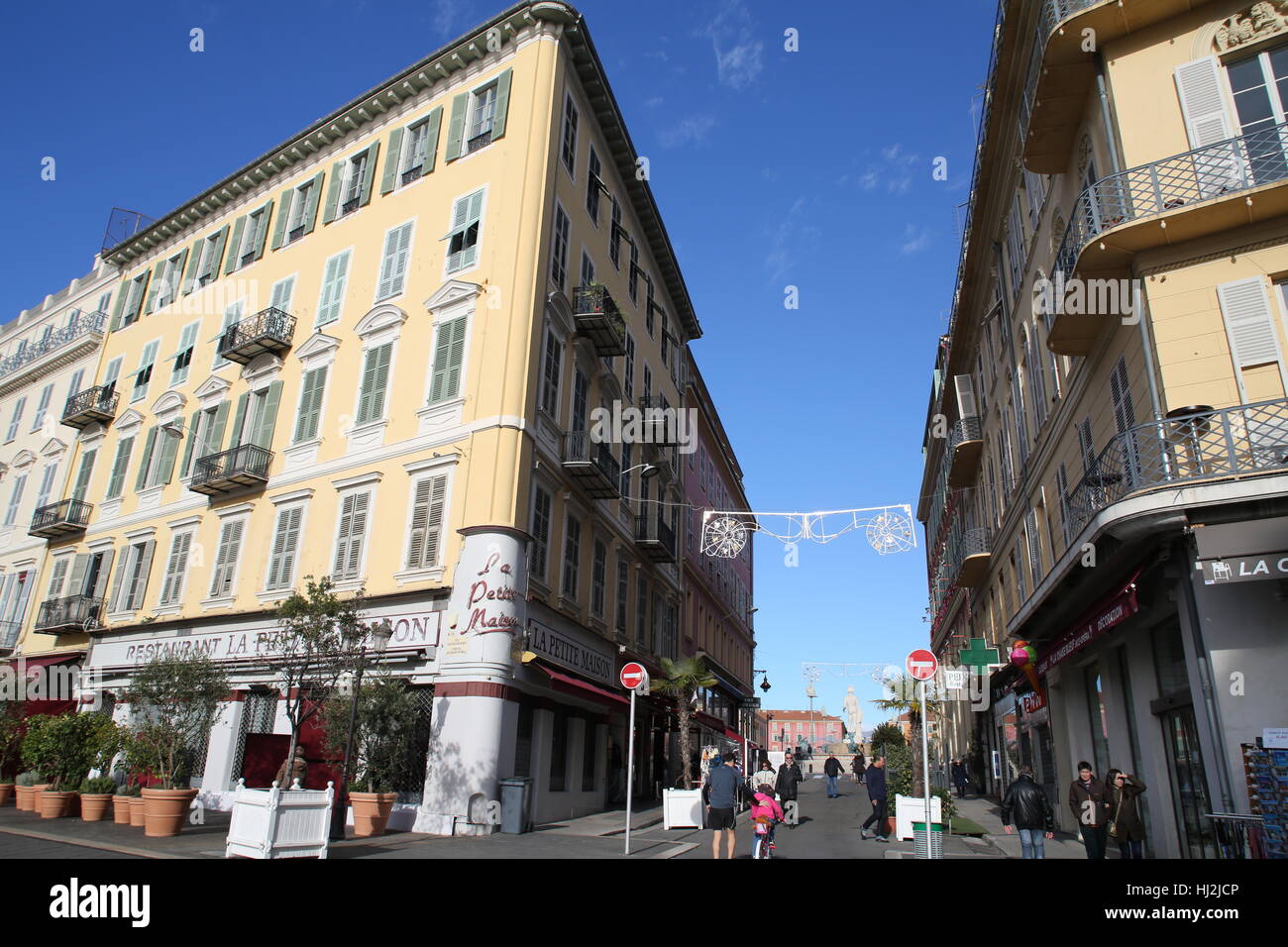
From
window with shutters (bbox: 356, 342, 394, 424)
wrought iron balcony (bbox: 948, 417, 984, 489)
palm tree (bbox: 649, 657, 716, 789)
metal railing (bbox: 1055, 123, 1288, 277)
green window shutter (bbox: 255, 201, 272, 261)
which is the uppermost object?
green window shutter (bbox: 255, 201, 272, 261)

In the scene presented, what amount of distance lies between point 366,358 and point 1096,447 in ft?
53.5

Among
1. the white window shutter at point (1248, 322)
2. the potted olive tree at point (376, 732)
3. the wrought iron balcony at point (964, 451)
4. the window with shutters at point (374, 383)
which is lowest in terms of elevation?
the potted olive tree at point (376, 732)

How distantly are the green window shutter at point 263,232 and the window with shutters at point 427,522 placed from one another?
12.2 meters

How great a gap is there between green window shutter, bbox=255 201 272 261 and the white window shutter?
2435cm

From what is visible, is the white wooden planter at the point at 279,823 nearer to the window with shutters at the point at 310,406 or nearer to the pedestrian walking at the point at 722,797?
the pedestrian walking at the point at 722,797

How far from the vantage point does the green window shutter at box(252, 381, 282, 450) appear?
21.7 meters

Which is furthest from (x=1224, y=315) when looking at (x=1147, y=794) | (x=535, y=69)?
(x=535, y=69)

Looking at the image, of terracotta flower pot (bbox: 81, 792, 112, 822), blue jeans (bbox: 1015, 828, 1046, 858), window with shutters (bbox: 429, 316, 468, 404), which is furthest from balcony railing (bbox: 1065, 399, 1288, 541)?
terracotta flower pot (bbox: 81, 792, 112, 822)

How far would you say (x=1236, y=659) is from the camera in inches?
371

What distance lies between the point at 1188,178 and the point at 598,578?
50.9 ft

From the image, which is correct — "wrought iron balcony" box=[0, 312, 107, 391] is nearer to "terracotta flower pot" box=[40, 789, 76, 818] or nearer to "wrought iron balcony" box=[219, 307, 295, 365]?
"wrought iron balcony" box=[219, 307, 295, 365]

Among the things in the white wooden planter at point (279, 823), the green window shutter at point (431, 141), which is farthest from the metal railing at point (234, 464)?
the white wooden planter at point (279, 823)

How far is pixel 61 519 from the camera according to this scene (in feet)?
86.3

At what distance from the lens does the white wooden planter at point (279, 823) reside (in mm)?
8767
